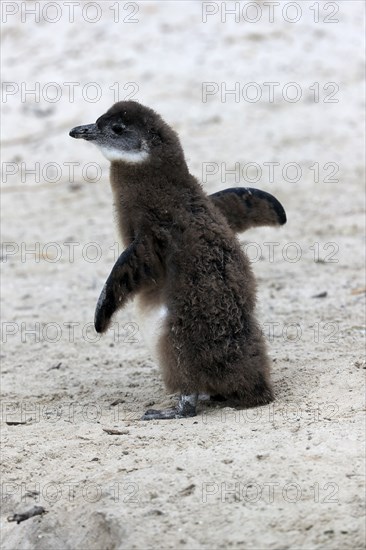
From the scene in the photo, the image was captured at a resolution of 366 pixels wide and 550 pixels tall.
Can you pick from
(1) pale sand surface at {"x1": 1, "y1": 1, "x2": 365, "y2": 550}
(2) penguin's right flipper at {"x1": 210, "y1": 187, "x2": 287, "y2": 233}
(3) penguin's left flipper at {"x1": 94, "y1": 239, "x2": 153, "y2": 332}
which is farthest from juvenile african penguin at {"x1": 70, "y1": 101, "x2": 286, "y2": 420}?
(2) penguin's right flipper at {"x1": 210, "y1": 187, "x2": 287, "y2": 233}

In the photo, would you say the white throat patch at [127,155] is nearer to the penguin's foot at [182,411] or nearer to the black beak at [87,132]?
the black beak at [87,132]

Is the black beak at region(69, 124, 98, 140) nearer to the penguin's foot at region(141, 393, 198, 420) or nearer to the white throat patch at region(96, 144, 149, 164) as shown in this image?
the white throat patch at region(96, 144, 149, 164)

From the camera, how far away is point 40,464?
5527 mm

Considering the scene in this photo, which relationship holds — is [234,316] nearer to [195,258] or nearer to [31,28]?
[195,258]

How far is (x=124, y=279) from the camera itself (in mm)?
5719

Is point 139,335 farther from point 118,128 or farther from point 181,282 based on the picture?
point 181,282

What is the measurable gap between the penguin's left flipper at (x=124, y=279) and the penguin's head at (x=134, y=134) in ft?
2.13

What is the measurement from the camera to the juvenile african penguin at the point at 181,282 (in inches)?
229

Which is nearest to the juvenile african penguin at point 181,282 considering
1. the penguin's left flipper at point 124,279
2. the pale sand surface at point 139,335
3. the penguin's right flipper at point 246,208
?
the penguin's left flipper at point 124,279

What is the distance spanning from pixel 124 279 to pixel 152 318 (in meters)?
0.37

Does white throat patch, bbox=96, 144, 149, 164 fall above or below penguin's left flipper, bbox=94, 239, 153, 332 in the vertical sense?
above

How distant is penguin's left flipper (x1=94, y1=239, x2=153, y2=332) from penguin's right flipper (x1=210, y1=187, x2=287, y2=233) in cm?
93

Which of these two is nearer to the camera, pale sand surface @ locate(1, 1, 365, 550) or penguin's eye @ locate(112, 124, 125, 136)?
pale sand surface @ locate(1, 1, 365, 550)

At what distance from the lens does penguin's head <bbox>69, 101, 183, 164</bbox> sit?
20.3 feet
